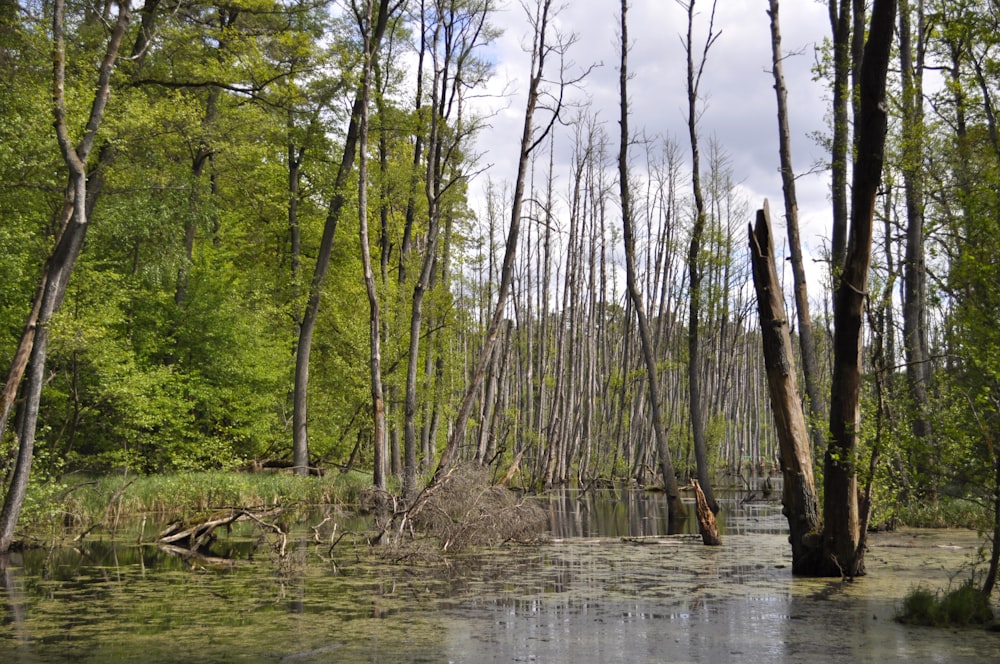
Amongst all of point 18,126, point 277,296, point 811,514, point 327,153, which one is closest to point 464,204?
point 327,153

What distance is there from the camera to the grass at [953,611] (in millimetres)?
6234

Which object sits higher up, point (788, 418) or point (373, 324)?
point (373, 324)

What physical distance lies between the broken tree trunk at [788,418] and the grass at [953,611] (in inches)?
97.5

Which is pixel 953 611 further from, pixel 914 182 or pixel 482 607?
pixel 914 182

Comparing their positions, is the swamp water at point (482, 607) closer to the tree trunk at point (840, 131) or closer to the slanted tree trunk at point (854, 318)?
the slanted tree trunk at point (854, 318)

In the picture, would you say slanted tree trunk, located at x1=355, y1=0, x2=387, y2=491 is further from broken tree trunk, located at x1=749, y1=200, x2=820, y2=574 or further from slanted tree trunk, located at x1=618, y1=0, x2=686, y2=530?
broken tree trunk, located at x1=749, y1=200, x2=820, y2=574

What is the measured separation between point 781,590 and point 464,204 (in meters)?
15.3

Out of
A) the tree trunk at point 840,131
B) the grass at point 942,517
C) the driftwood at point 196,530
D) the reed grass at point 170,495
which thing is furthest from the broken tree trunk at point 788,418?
the reed grass at point 170,495

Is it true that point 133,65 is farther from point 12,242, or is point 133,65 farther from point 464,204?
point 464,204

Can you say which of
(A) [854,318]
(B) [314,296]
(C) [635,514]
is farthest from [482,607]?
(B) [314,296]

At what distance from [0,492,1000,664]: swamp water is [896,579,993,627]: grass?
22cm

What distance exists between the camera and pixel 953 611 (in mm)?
6258

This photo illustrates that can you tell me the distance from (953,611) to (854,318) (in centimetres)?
269

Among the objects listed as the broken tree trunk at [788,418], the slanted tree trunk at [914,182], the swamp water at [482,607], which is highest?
the slanted tree trunk at [914,182]
